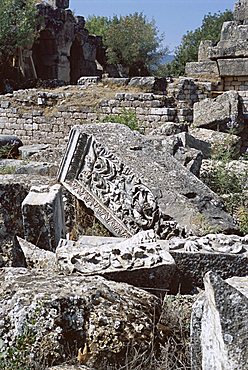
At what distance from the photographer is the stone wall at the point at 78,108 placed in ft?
43.9

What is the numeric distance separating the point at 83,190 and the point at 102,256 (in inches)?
75.7

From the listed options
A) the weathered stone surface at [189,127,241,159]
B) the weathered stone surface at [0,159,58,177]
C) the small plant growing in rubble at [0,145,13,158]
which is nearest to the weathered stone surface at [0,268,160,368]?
the weathered stone surface at [0,159,58,177]

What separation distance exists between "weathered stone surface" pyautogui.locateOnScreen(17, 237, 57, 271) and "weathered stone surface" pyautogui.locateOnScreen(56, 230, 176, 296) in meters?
0.06

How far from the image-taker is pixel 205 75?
17125 mm

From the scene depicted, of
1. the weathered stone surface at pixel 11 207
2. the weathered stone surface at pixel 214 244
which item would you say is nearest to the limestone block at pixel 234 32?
the weathered stone surface at pixel 11 207

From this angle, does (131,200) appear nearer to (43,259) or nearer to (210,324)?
(43,259)

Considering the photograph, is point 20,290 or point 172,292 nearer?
point 20,290

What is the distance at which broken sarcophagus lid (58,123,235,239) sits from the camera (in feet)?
16.7

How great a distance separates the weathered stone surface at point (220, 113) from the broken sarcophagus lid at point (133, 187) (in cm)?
646

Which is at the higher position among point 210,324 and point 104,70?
point 210,324

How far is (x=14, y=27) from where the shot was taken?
2489 cm

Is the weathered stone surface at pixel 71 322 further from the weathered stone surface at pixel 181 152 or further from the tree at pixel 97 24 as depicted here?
the tree at pixel 97 24

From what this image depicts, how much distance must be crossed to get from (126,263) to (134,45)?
103 ft

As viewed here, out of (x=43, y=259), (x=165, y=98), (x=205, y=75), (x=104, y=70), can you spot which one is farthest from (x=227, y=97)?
(x=104, y=70)
